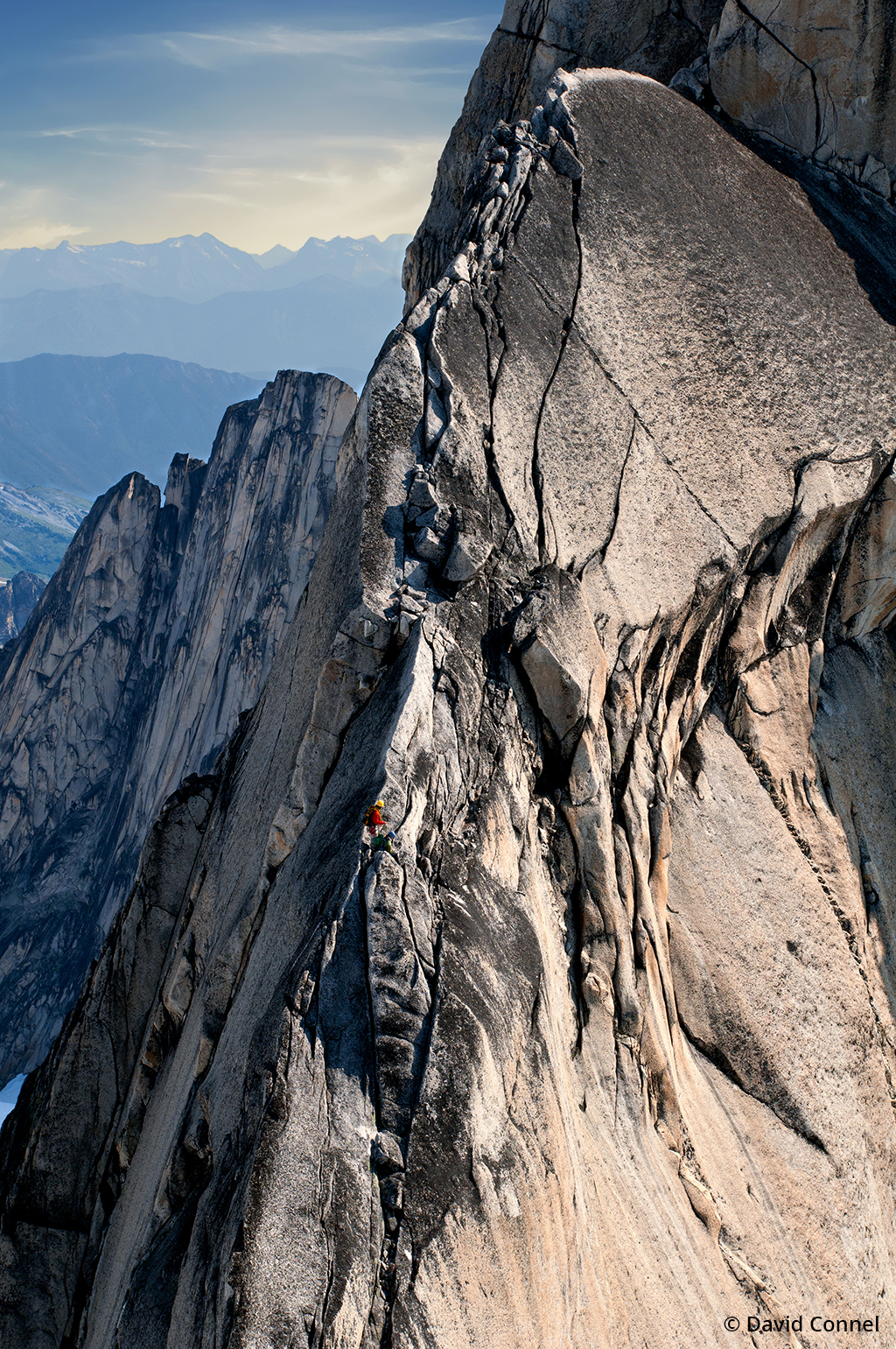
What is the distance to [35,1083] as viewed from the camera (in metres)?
10.4

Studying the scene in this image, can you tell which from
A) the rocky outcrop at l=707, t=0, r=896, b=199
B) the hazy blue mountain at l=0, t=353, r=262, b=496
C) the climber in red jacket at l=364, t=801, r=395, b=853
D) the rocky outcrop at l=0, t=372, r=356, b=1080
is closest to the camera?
the climber in red jacket at l=364, t=801, r=395, b=853

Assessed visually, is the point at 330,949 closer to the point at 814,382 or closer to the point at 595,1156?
the point at 595,1156

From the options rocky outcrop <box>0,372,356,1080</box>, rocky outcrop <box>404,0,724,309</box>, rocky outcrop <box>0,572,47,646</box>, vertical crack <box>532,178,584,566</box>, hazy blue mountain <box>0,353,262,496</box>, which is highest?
hazy blue mountain <box>0,353,262,496</box>

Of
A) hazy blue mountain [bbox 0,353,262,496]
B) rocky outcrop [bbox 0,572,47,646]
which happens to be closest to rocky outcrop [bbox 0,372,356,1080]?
rocky outcrop [bbox 0,572,47,646]

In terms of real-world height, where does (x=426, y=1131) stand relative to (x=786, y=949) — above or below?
below

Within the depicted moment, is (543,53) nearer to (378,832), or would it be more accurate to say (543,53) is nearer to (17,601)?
(378,832)

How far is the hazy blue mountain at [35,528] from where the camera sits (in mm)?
110812

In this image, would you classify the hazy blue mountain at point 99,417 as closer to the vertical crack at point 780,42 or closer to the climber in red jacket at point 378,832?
the vertical crack at point 780,42

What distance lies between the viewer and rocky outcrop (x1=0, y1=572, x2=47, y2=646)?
73688 millimetres

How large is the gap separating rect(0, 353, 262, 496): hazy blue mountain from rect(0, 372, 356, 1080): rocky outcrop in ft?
410

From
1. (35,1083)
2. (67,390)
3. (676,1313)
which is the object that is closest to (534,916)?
(676,1313)

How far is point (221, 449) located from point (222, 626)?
7812 mm

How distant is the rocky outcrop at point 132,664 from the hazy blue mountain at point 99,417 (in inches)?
4920

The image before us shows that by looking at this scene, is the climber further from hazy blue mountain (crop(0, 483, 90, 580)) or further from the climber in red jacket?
hazy blue mountain (crop(0, 483, 90, 580))
